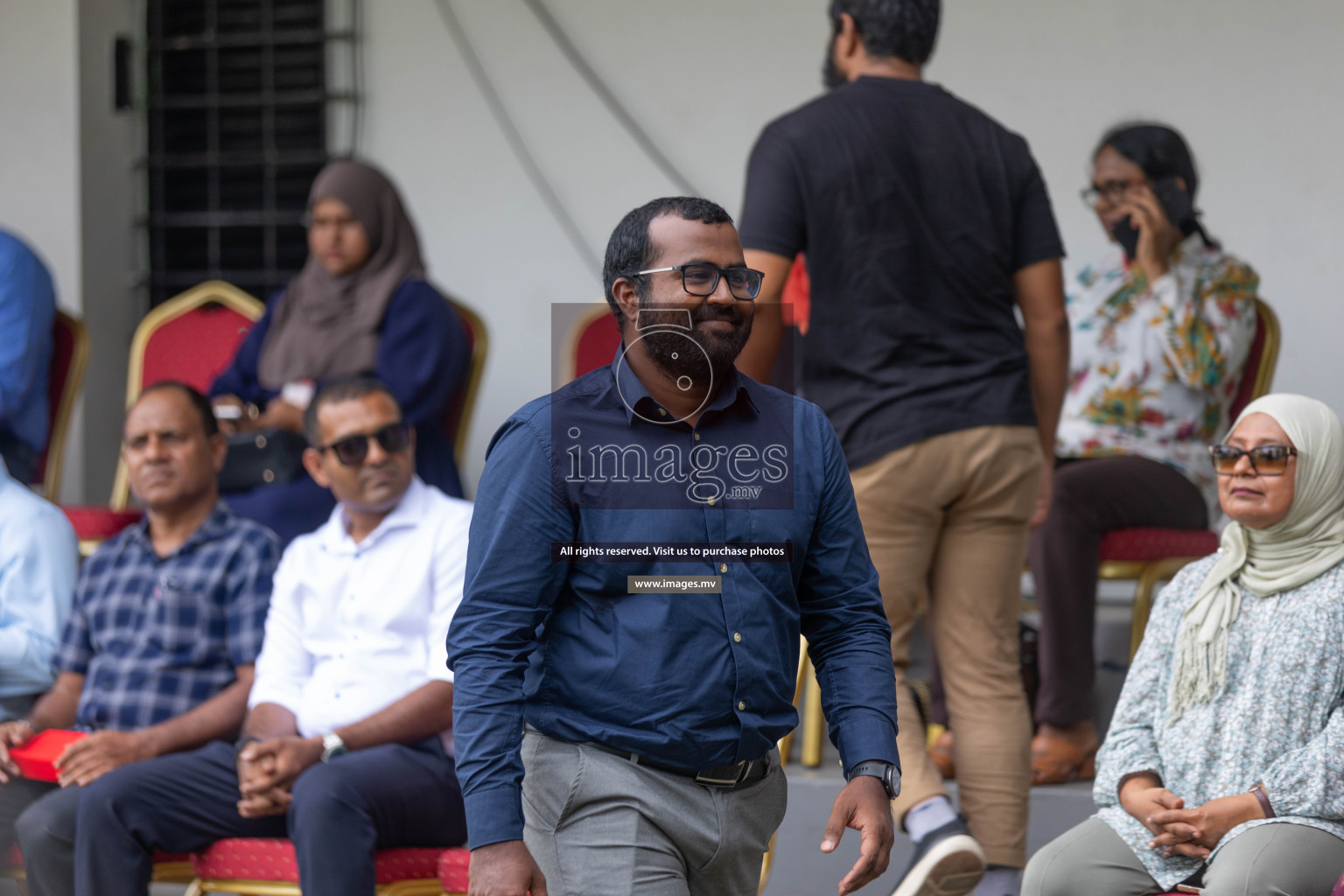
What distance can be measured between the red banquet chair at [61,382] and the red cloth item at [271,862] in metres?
1.91

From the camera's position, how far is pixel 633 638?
4.85 feet

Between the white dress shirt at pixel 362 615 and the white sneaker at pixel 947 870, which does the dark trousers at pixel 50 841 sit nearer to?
the white dress shirt at pixel 362 615

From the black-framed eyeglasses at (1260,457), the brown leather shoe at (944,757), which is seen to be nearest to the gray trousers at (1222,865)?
the black-framed eyeglasses at (1260,457)

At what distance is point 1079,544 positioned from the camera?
3143 mm

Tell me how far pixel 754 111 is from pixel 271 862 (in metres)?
3.11

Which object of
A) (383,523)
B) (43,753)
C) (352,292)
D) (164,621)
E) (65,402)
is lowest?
(43,753)

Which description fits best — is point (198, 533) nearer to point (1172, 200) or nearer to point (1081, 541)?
point (1081, 541)

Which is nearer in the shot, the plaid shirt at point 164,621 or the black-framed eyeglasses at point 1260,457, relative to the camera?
the black-framed eyeglasses at point 1260,457

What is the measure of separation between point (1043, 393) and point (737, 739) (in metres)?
1.30

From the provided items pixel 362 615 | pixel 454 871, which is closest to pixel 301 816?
pixel 454 871

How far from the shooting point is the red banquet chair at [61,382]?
3.96m

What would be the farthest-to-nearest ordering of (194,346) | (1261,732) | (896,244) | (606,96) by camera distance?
(606,96), (194,346), (896,244), (1261,732)

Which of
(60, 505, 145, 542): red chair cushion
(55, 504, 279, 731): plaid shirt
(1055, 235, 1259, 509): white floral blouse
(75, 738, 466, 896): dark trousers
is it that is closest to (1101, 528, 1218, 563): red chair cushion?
(1055, 235, 1259, 509): white floral blouse

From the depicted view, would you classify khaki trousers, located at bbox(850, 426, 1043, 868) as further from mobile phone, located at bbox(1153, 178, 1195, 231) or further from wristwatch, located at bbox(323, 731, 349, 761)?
mobile phone, located at bbox(1153, 178, 1195, 231)
